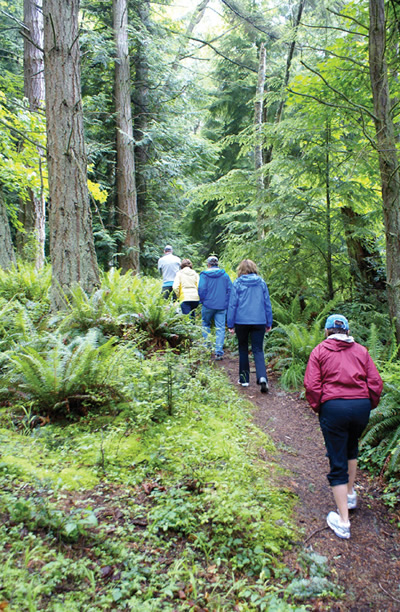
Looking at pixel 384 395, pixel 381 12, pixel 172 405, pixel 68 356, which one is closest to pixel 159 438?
pixel 172 405

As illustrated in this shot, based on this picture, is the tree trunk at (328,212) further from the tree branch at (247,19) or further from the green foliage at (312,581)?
the tree branch at (247,19)

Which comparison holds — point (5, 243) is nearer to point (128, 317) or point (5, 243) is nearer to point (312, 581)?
point (128, 317)

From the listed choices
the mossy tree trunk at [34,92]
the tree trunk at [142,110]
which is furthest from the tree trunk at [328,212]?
the mossy tree trunk at [34,92]

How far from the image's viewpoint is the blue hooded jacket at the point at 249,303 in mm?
6230

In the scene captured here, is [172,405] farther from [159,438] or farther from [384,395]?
[384,395]

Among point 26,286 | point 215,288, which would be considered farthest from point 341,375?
point 26,286

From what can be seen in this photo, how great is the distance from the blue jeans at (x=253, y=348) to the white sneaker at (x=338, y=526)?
10.4ft

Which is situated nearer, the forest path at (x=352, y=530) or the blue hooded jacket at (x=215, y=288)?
the forest path at (x=352, y=530)

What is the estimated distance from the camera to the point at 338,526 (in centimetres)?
301

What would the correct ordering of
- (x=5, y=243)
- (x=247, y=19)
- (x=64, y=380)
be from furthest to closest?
1. (x=247, y=19)
2. (x=5, y=243)
3. (x=64, y=380)

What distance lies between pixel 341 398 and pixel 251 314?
3.22 m

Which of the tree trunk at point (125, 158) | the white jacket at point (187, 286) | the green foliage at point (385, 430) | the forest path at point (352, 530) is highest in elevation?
the tree trunk at point (125, 158)

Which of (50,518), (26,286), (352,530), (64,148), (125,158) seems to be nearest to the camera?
(50,518)

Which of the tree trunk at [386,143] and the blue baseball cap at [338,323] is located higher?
the tree trunk at [386,143]
